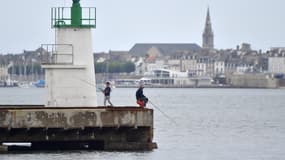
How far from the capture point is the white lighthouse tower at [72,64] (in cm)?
3681

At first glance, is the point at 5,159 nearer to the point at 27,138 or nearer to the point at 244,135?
the point at 27,138

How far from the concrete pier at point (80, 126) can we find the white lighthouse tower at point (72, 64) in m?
1.73

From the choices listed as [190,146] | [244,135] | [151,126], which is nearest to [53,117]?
[151,126]

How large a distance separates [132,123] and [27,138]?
3.08 meters

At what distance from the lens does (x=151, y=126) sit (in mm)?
35281

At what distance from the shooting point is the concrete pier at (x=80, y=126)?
1350 inches

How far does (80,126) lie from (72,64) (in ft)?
10.2

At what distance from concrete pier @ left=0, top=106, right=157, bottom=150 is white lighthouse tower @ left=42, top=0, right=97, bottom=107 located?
173cm

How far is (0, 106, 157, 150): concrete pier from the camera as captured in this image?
3428 cm

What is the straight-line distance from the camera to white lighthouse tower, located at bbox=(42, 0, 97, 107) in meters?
36.8

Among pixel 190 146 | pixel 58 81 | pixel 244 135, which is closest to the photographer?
pixel 58 81

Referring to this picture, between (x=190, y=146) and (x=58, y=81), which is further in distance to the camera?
(x=190, y=146)

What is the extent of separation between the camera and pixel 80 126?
1362 inches

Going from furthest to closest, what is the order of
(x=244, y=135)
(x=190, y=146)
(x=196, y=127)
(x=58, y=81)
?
(x=196, y=127)
(x=244, y=135)
(x=190, y=146)
(x=58, y=81)
